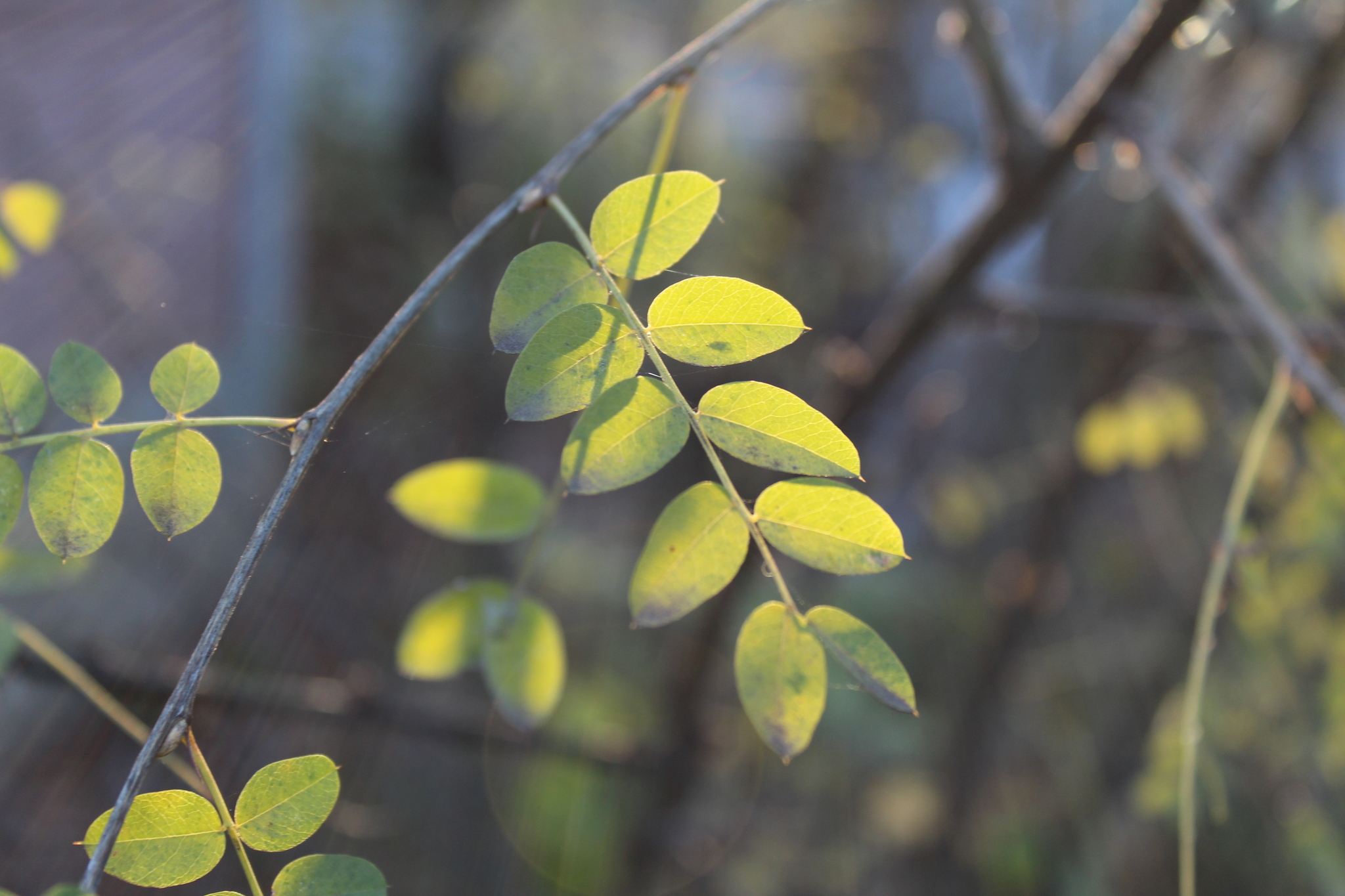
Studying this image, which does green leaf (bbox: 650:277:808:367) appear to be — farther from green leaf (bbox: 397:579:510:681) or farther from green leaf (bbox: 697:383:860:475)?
green leaf (bbox: 397:579:510:681)

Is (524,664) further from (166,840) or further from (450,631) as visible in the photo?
(166,840)

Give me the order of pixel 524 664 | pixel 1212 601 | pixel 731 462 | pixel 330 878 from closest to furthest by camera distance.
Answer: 1. pixel 330 878
2. pixel 1212 601
3. pixel 524 664
4. pixel 731 462

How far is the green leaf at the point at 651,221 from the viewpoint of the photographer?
329mm

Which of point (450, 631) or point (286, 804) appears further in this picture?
point (450, 631)

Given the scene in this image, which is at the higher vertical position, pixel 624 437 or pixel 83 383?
pixel 83 383

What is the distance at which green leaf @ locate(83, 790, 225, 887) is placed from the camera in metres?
0.28

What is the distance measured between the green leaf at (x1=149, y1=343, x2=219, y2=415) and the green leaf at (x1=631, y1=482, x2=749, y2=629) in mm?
205

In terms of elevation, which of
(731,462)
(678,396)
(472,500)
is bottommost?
(731,462)

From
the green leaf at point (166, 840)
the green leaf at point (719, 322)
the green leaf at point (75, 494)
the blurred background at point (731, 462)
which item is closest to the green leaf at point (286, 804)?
the green leaf at point (166, 840)

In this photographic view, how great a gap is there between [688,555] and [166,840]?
23cm

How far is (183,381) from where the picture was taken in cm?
34

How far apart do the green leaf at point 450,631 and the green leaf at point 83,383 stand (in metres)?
0.28

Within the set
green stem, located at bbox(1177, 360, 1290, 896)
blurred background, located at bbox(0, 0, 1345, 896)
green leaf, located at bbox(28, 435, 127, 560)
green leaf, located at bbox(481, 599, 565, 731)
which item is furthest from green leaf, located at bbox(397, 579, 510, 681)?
Answer: green stem, located at bbox(1177, 360, 1290, 896)

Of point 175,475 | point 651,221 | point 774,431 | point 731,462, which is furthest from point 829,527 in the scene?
point 731,462
